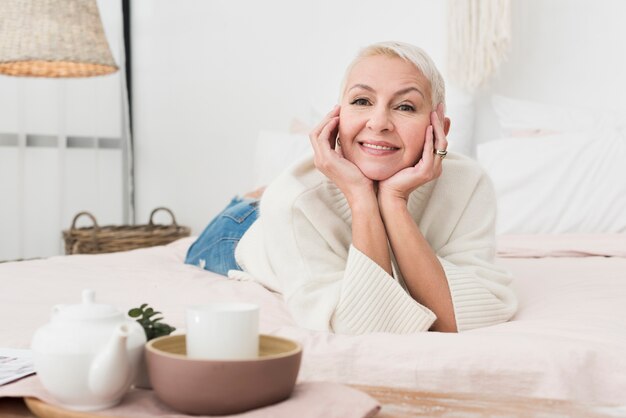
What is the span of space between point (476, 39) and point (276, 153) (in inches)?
34.1

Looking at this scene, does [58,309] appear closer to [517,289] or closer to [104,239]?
[517,289]

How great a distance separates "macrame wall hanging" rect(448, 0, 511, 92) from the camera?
2980mm

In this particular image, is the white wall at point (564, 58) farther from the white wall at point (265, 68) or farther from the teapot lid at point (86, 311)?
the teapot lid at point (86, 311)

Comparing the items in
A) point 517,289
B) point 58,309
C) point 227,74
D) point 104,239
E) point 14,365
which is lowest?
point 104,239

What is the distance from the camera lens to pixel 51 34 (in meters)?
2.72

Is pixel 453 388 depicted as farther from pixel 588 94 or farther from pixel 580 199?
pixel 588 94

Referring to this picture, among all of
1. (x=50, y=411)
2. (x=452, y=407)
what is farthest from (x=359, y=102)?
(x=50, y=411)

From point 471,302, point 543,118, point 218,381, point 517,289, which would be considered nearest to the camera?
point 218,381

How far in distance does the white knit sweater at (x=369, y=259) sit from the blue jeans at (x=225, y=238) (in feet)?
1.82

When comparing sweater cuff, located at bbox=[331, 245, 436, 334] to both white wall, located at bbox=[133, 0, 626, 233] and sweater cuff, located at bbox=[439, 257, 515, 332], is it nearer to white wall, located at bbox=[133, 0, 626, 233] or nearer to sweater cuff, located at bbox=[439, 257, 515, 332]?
sweater cuff, located at bbox=[439, 257, 515, 332]

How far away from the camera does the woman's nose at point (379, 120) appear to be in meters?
1.38

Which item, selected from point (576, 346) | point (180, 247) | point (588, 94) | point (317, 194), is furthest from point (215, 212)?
point (576, 346)

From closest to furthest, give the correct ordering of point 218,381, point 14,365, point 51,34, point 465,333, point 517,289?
point 218,381 → point 14,365 → point 465,333 → point 517,289 → point 51,34

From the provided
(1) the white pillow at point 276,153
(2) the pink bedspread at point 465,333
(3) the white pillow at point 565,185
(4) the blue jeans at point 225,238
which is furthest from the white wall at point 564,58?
(4) the blue jeans at point 225,238
